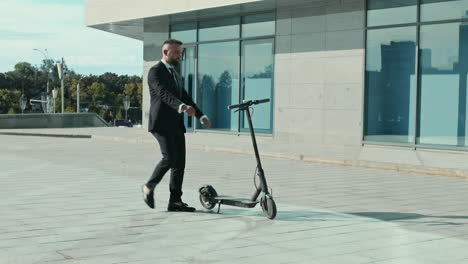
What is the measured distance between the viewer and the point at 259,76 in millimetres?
19859

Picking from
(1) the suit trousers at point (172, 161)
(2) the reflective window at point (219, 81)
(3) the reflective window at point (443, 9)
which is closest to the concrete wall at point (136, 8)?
(2) the reflective window at point (219, 81)

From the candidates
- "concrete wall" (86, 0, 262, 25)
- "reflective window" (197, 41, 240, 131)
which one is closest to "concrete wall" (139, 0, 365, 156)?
"concrete wall" (86, 0, 262, 25)

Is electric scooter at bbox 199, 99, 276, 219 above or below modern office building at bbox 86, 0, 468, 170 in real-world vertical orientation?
below

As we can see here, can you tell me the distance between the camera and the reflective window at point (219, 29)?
20453mm

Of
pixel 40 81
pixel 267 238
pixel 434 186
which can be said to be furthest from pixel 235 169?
pixel 40 81

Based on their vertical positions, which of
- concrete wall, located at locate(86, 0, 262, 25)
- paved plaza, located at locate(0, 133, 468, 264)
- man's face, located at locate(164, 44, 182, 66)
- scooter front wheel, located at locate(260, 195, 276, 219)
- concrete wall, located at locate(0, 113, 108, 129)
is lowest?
paved plaza, located at locate(0, 133, 468, 264)

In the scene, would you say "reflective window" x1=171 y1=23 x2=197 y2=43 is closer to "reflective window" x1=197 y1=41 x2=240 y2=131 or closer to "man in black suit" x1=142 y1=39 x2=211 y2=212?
"reflective window" x1=197 y1=41 x2=240 y2=131

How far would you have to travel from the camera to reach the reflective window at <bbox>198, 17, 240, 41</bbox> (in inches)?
805

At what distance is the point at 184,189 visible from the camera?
8.69 meters

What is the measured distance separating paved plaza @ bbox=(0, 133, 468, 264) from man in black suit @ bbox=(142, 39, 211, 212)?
304mm

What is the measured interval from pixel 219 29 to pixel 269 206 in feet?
50.5

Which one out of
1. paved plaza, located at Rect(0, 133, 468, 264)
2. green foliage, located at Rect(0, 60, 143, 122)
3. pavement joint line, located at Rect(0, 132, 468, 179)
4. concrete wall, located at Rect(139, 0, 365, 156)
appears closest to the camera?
paved plaza, located at Rect(0, 133, 468, 264)

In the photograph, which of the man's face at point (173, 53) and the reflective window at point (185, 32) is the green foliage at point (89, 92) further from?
the man's face at point (173, 53)

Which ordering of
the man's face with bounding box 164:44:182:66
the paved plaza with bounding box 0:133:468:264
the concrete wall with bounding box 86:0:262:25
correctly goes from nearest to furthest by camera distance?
the paved plaza with bounding box 0:133:468:264 < the man's face with bounding box 164:44:182:66 < the concrete wall with bounding box 86:0:262:25
